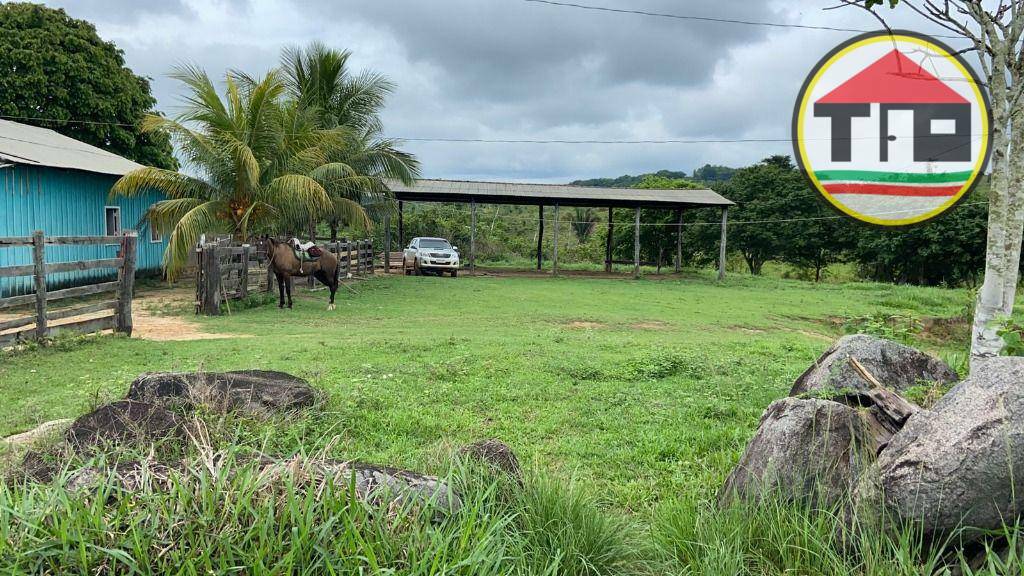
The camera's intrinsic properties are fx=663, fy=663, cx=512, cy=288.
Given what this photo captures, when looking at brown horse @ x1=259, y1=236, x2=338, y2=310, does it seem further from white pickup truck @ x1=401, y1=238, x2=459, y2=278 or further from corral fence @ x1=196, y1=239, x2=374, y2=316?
white pickup truck @ x1=401, y1=238, x2=459, y2=278

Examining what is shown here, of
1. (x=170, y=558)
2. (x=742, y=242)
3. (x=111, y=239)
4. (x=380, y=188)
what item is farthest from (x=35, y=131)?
(x=742, y=242)

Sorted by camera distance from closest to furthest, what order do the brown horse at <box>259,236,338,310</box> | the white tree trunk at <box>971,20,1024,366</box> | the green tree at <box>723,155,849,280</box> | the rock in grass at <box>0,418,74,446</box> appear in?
the rock in grass at <box>0,418,74,446</box> → the white tree trunk at <box>971,20,1024,366</box> → the brown horse at <box>259,236,338,310</box> → the green tree at <box>723,155,849,280</box>

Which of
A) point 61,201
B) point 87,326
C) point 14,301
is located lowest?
point 87,326

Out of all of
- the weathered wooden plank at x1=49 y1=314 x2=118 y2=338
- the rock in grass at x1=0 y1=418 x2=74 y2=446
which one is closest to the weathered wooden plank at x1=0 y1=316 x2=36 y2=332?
the weathered wooden plank at x1=49 y1=314 x2=118 y2=338

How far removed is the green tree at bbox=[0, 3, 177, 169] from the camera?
70.3 ft

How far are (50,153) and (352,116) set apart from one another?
28.2 ft

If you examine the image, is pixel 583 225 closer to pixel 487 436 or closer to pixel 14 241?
pixel 14 241

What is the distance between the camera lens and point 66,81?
22250 millimetres

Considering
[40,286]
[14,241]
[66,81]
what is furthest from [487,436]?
[66,81]

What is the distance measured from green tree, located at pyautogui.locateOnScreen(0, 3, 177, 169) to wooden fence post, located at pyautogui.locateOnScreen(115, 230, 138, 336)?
1416 cm

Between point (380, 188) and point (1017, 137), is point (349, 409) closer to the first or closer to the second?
point (1017, 137)

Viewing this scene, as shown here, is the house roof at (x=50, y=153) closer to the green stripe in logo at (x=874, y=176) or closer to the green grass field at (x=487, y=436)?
the green grass field at (x=487, y=436)

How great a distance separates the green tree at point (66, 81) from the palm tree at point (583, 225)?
26.1 metres

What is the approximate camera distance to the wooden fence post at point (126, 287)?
987cm
